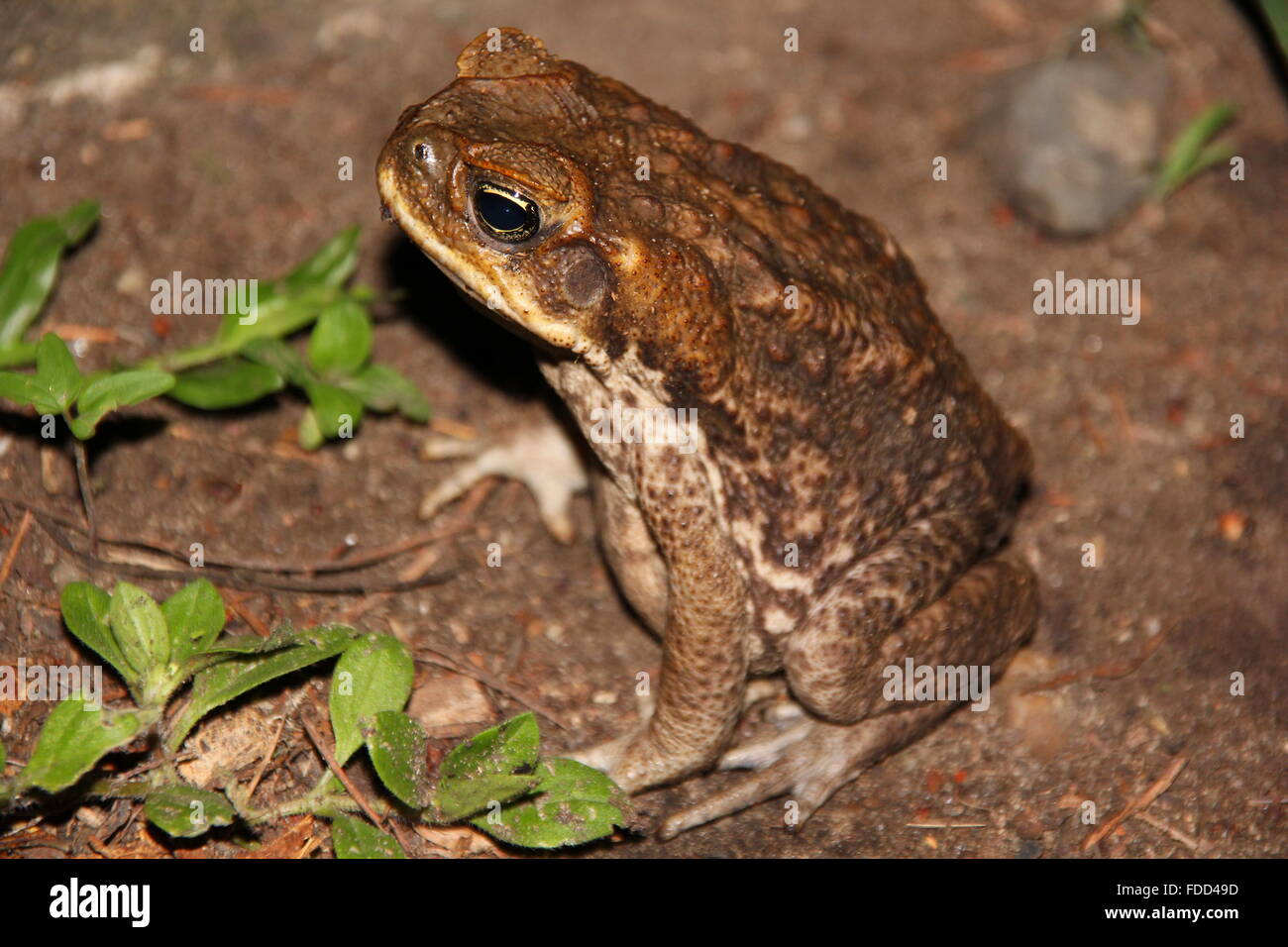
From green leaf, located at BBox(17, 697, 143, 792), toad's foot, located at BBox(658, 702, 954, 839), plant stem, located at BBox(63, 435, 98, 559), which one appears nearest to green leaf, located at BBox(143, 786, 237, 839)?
green leaf, located at BBox(17, 697, 143, 792)

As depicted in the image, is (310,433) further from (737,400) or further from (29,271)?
(737,400)

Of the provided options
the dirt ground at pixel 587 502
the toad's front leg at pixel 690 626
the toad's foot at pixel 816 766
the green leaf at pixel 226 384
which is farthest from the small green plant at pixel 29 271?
the toad's foot at pixel 816 766

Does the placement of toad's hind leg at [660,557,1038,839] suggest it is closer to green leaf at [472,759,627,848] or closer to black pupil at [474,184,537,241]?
green leaf at [472,759,627,848]

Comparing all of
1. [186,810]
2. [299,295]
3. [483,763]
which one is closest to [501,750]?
[483,763]
